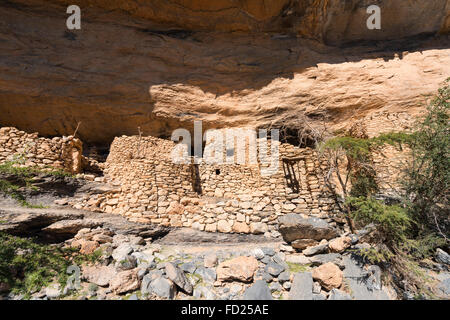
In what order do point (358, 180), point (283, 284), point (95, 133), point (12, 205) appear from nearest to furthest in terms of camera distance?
point (283, 284)
point (12, 205)
point (358, 180)
point (95, 133)

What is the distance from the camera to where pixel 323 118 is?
6195mm

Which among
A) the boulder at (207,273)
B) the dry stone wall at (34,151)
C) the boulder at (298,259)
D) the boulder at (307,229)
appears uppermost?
the dry stone wall at (34,151)

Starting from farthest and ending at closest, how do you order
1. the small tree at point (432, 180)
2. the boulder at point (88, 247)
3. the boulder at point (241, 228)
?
the boulder at point (241, 228), the small tree at point (432, 180), the boulder at point (88, 247)

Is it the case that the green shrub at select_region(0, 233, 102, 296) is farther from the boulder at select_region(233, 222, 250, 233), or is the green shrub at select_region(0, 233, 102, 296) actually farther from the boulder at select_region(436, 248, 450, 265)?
the boulder at select_region(436, 248, 450, 265)

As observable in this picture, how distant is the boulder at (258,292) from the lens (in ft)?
8.07

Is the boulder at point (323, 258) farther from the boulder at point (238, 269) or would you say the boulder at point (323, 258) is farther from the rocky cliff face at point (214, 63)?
the rocky cliff face at point (214, 63)

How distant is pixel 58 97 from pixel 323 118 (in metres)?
8.37

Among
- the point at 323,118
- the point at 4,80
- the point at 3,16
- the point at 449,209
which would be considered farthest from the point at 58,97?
the point at 449,209

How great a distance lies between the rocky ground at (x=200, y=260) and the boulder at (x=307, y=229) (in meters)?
0.02

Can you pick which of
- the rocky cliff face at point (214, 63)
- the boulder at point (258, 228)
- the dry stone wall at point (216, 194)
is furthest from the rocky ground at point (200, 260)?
the rocky cliff face at point (214, 63)

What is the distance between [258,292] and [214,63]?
6.60 m

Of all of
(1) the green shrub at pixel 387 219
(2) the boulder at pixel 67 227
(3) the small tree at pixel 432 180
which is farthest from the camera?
(3) the small tree at pixel 432 180

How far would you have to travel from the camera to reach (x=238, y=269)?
9.29 ft

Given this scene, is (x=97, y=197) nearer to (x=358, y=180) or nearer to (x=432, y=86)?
(x=358, y=180)
